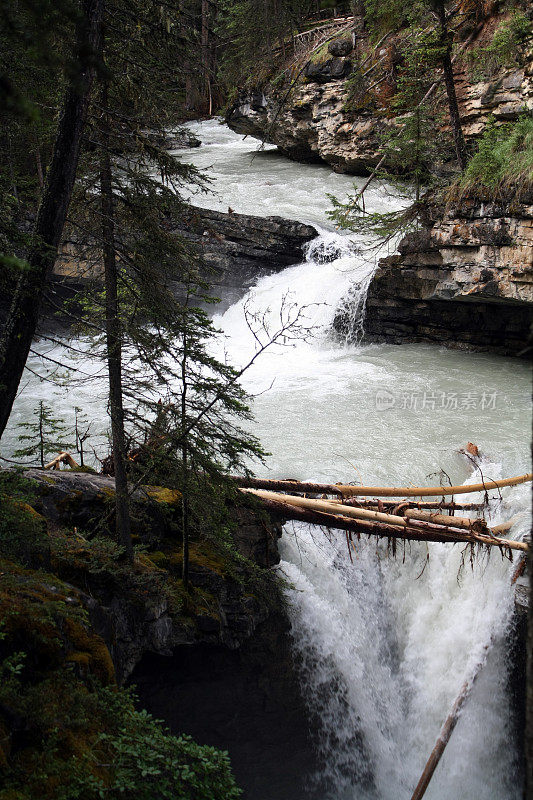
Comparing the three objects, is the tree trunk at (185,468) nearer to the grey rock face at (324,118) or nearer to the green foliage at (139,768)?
the green foliage at (139,768)

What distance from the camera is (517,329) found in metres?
15.8

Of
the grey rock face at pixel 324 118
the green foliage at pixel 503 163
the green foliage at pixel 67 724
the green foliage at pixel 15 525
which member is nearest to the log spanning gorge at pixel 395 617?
the green foliage at pixel 15 525

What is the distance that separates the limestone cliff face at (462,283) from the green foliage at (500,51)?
3572 millimetres

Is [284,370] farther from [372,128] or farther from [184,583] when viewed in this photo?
[372,128]

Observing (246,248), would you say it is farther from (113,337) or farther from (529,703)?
(529,703)

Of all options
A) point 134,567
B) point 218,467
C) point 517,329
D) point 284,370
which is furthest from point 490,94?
point 134,567

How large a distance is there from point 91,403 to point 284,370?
5285 millimetres

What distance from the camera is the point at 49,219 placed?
5035mm

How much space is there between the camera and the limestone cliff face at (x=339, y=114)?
1661cm

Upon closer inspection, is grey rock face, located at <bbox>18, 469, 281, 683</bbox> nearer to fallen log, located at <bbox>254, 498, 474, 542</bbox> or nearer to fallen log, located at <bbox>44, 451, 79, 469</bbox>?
fallen log, located at <bbox>254, 498, 474, 542</bbox>

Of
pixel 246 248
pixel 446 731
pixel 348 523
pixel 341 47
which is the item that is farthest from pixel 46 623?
pixel 341 47

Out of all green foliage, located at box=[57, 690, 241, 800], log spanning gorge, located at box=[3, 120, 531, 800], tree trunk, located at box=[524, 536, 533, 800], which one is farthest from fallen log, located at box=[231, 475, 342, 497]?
tree trunk, located at box=[524, 536, 533, 800]

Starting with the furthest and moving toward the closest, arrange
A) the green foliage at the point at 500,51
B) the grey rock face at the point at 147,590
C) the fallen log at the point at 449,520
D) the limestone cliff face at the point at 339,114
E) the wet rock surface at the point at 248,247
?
the wet rock surface at the point at 248,247, the limestone cliff face at the point at 339,114, the green foliage at the point at 500,51, the fallen log at the point at 449,520, the grey rock face at the point at 147,590

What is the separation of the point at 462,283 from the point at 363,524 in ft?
31.4
